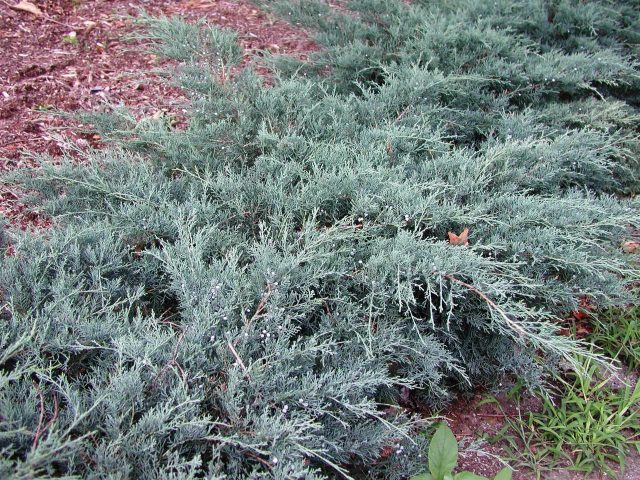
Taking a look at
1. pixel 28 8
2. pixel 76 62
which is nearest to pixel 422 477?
pixel 76 62

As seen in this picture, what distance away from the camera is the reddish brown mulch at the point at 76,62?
3.59 meters

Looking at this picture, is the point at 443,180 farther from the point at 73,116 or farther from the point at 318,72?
the point at 73,116

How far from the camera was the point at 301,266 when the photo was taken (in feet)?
7.36

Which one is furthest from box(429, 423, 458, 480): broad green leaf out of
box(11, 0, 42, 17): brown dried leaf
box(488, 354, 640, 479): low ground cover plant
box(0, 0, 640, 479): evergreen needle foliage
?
box(11, 0, 42, 17): brown dried leaf

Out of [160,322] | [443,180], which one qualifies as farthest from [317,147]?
[160,322]

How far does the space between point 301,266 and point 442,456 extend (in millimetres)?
864

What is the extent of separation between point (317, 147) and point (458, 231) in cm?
78

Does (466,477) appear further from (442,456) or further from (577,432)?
(577,432)

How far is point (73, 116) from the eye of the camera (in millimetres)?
2934

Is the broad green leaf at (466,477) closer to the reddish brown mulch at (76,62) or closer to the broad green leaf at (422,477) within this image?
the broad green leaf at (422,477)

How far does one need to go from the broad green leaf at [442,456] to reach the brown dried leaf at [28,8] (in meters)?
4.46

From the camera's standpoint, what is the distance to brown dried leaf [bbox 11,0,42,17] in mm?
4477

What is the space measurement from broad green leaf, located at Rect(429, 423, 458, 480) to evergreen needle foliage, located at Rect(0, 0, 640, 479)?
127 millimetres

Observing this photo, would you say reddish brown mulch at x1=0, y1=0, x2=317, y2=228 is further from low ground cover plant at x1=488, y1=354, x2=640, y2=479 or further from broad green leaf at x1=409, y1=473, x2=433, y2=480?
low ground cover plant at x1=488, y1=354, x2=640, y2=479
